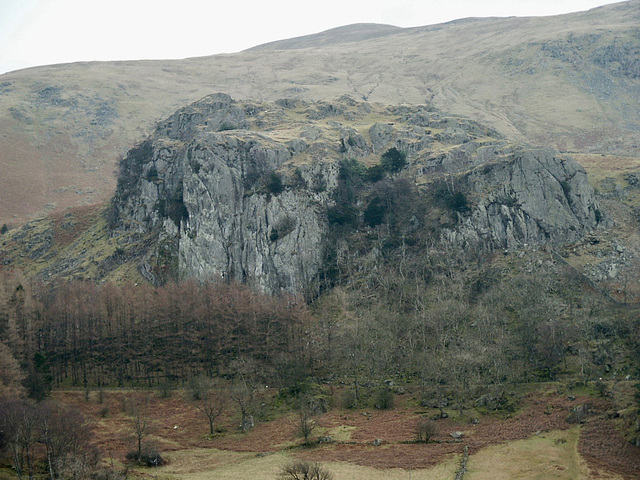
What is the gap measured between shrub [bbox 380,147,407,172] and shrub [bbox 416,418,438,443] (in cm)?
9157

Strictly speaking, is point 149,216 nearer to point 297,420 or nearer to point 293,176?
point 293,176

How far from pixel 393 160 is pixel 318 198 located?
2672 cm

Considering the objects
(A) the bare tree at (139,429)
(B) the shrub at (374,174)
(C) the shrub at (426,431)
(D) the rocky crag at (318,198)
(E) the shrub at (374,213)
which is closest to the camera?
(A) the bare tree at (139,429)

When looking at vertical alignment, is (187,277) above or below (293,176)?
below

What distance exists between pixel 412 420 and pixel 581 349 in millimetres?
29264

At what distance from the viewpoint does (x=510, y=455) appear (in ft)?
198

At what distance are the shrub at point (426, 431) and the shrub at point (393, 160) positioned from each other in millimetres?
91571

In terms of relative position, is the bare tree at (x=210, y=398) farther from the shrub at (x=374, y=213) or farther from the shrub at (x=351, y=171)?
the shrub at (x=351, y=171)

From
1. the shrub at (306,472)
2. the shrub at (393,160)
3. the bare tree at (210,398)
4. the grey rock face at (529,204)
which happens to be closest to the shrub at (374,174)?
the shrub at (393,160)

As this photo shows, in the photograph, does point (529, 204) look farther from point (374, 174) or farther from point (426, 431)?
point (426, 431)

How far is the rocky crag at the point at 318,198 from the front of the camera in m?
126

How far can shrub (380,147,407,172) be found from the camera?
486ft

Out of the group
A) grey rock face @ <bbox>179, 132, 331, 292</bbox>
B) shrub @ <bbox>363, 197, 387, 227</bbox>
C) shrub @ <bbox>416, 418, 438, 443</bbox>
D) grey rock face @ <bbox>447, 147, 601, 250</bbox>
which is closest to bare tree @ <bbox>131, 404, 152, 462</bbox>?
shrub @ <bbox>416, 418, 438, 443</bbox>

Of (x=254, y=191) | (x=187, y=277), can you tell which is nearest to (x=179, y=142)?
(x=254, y=191)
